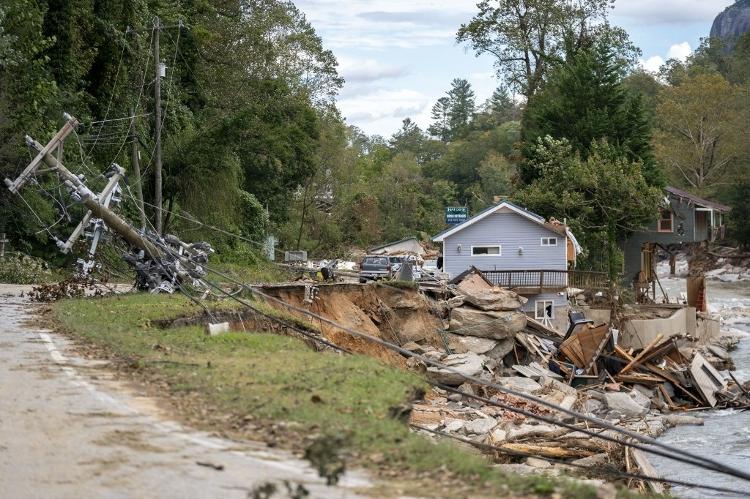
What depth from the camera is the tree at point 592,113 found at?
62.9 m

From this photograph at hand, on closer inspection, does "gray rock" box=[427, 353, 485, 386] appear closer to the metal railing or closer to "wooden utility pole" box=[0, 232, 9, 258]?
the metal railing

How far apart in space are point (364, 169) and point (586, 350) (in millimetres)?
78930

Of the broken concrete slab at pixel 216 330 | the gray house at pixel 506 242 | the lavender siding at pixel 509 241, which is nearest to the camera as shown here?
the broken concrete slab at pixel 216 330

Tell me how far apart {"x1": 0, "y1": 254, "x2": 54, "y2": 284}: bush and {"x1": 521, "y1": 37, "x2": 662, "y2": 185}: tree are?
107ft

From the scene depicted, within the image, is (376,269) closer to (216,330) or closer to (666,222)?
(666,222)

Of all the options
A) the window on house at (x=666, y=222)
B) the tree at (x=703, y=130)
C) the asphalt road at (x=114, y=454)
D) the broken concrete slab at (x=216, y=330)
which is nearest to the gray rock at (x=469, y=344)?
the broken concrete slab at (x=216, y=330)

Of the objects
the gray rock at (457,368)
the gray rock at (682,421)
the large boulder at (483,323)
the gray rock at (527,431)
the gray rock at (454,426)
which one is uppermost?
the large boulder at (483,323)

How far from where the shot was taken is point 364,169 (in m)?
117

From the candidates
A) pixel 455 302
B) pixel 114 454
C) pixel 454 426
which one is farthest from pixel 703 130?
pixel 114 454

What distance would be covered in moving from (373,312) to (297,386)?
24015 millimetres

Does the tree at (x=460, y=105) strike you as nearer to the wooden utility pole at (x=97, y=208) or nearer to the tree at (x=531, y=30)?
the tree at (x=531, y=30)

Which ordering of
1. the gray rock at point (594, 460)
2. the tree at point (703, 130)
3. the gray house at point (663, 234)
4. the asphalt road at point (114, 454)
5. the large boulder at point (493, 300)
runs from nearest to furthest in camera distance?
the asphalt road at point (114, 454) → the gray rock at point (594, 460) → the large boulder at point (493, 300) → the gray house at point (663, 234) → the tree at point (703, 130)

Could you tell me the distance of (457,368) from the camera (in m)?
32.4

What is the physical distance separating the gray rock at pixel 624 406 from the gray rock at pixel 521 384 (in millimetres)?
2312
